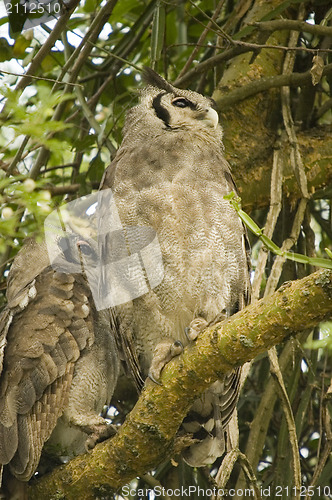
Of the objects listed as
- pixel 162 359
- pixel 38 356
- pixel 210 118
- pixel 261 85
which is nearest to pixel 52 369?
pixel 38 356

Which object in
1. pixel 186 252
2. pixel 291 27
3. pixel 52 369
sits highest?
pixel 291 27

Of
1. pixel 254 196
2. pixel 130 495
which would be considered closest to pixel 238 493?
pixel 130 495

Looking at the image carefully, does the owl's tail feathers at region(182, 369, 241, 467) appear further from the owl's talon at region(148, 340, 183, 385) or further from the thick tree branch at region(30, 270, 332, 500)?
the owl's talon at region(148, 340, 183, 385)

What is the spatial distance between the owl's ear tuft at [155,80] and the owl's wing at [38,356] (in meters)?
0.90

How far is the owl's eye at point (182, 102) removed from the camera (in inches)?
114

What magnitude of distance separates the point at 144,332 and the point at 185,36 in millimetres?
1583

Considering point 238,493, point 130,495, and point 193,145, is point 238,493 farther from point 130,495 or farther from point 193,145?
point 193,145

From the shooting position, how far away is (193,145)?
274 cm

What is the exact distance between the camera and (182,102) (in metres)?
2.91

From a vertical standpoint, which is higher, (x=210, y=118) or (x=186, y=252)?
(x=210, y=118)

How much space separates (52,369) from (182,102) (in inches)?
48.1

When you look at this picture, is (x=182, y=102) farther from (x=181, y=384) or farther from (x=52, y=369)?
(x=181, y=384)

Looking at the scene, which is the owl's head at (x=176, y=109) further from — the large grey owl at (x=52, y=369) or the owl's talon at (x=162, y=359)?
the owl's talon at (x=162, y=359)

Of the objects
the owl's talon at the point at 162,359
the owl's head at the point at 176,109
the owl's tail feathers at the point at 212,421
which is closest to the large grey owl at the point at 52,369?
the owl's tail feathers at the point at 212,421
